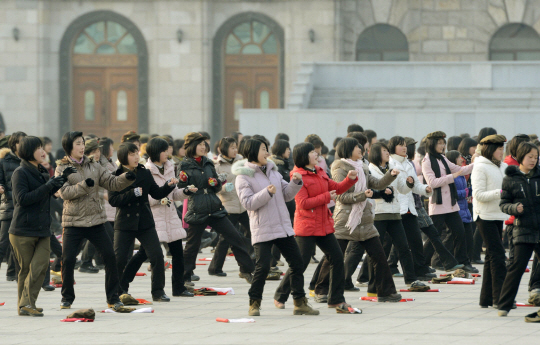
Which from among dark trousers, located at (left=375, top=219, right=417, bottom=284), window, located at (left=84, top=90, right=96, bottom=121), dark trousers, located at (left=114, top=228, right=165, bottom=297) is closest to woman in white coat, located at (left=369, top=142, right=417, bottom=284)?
dark trousers, located at (left=375, top=219, right=417, bottom=284)

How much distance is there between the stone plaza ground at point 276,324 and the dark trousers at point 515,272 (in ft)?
0.50

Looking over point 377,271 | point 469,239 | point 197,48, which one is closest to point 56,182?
point 377,271

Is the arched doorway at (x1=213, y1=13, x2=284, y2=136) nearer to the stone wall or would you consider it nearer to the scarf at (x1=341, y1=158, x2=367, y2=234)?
the stone wall

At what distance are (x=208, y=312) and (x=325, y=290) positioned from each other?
128 centimetres

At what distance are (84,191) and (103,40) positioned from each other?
20.0m

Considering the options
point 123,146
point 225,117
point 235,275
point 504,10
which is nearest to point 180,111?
point 225,117

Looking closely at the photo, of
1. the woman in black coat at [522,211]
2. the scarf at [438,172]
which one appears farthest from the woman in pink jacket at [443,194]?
the woman in black coat at [522,211]

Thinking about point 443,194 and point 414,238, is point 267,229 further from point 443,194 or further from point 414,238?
point 443,194

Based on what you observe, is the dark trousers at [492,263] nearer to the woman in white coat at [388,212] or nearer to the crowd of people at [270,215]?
the crowd of people at [270,215]

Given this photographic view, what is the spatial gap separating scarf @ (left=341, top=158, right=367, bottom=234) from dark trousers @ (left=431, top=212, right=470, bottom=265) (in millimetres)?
2582

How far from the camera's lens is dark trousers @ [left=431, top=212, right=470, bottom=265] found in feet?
39.0

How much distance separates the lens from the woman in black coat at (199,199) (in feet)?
35.4

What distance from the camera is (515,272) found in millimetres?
8734

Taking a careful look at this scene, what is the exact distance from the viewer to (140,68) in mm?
27859
